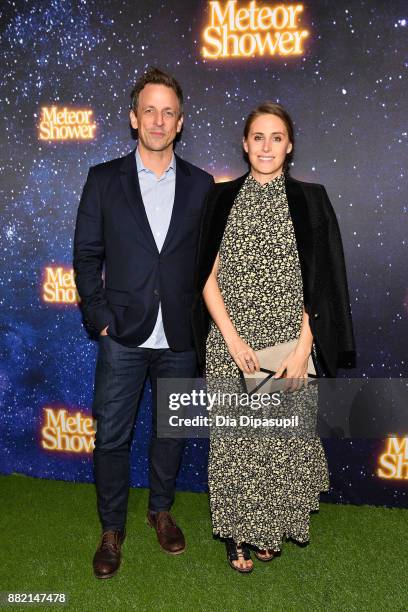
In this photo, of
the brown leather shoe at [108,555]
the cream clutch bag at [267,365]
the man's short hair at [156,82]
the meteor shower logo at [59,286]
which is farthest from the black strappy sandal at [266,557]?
the man's short hair at [156,82]

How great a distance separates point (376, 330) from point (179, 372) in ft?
3.59

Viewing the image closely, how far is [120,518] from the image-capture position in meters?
2.86

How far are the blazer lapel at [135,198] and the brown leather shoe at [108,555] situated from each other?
4.41 feet

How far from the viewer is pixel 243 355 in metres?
2.53

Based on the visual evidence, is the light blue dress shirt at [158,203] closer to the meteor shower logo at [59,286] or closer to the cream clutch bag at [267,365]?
the cream clutch bag at [267,365]

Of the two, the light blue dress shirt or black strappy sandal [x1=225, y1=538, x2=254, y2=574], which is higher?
the light blue dress shirt

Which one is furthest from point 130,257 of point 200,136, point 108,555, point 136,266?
point 108,555

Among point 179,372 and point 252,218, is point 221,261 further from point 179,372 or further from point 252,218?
point 179,372

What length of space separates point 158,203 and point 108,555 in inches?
62.8

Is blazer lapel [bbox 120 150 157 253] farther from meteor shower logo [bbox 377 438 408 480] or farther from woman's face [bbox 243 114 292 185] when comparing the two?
meteor shower logo [bbox 377 438 408 480]

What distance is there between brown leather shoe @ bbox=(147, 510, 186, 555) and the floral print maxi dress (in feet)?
0.91

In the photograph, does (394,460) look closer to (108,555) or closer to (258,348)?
(258,348)

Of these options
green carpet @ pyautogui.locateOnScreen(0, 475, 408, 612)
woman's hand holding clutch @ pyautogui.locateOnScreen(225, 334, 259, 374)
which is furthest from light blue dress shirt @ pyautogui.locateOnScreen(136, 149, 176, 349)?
green carpet @ pyautogui.locateOnScreen(0, 475, 408, 612)

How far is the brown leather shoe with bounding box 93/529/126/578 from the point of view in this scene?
2.67 meters
